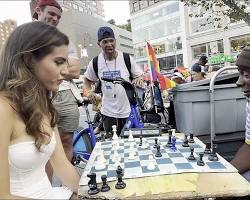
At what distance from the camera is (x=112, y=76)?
3994 mm

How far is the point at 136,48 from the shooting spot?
60656mm

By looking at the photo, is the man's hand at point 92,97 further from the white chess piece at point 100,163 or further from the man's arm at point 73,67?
the white chess piece at point 100,163

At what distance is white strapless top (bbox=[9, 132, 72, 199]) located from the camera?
1557mm

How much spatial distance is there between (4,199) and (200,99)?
2272mm

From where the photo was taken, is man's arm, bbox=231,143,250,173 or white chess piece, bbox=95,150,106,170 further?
man's arm, bbox=231,143,250,173

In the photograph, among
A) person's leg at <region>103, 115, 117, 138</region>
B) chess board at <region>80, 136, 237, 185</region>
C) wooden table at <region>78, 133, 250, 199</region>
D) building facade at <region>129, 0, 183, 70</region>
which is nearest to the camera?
wooden table at <region>78, 133, 250, 199</region>

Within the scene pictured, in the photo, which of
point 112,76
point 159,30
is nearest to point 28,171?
point 112,76

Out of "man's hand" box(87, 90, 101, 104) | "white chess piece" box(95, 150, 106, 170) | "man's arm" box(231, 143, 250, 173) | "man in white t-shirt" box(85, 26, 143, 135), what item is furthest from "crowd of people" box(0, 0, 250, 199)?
"man in white t-shirt" box(85, 26, 143, 135)

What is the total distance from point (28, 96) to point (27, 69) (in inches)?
5.5

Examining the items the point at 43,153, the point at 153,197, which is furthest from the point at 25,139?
the point at 153,197

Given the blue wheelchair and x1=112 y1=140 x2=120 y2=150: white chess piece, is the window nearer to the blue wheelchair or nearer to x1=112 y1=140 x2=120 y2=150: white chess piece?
the blue wheelchair

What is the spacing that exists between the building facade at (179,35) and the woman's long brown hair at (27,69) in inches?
1226

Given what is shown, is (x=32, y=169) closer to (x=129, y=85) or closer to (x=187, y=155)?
(x=187, y=155)

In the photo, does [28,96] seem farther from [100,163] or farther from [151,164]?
[151,164]
